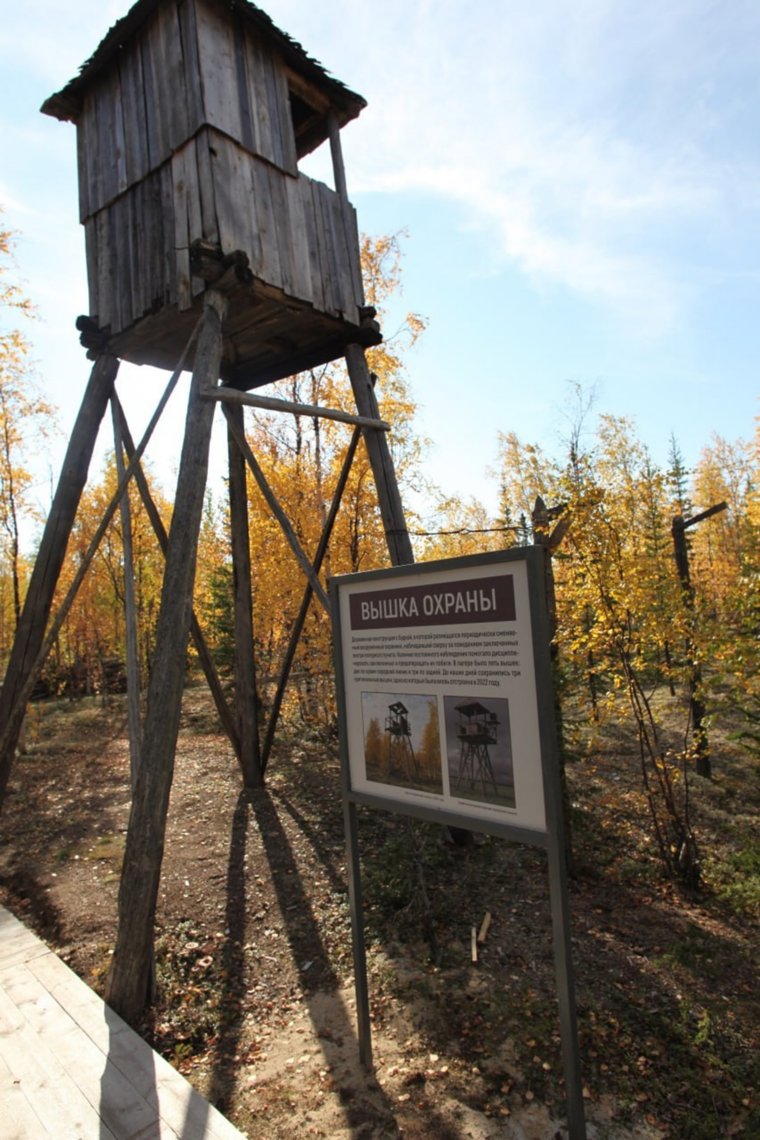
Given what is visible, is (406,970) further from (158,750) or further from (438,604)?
(438,604)

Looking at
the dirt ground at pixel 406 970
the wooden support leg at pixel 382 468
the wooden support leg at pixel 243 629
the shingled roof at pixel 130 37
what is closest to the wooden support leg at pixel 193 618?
the wooden support leg at pixel 243 629

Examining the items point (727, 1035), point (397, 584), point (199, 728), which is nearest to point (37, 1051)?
point (397, 584)

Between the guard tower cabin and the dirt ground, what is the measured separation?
4.72 m

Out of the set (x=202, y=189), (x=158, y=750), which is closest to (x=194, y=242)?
(x=202, y=189)

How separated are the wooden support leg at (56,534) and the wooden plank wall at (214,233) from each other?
636mm

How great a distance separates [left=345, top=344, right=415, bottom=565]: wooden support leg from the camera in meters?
6.36

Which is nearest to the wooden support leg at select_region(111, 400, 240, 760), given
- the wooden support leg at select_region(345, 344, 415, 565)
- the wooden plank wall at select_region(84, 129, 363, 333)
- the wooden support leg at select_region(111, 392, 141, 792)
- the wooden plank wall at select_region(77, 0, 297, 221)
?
the wooden support leg at select_region(111, 392, 141, 792)

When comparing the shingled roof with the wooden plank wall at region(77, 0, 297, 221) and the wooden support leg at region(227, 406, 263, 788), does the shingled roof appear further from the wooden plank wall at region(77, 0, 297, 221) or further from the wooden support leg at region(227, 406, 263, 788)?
the wooden support leg at region(227, 406, 263, 788)

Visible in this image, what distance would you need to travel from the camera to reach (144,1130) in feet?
8.80

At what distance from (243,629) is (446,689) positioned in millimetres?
5632

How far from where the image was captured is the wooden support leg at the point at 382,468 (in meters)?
6.36

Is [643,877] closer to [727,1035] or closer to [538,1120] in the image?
[727,1035]

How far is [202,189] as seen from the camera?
16.9 feet

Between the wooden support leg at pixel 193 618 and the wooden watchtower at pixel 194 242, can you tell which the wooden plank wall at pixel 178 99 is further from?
the wooden support leg at pixel 193 618
